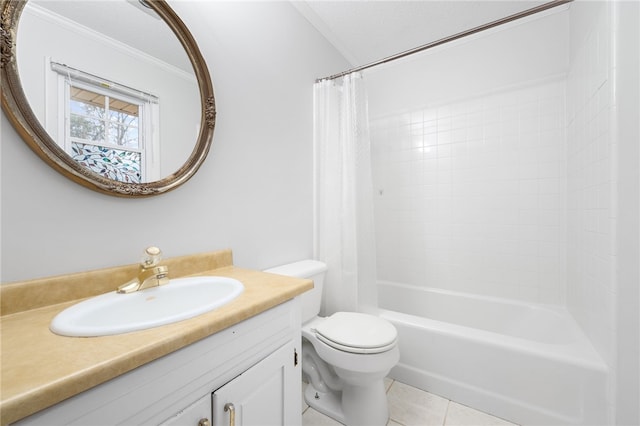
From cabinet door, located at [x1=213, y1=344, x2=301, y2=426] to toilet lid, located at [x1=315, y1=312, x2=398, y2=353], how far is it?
322mm

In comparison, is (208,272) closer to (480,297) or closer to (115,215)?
(115,215)

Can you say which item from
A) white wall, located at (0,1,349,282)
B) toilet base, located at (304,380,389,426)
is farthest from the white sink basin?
toilet base, located at (304,380,389,426)

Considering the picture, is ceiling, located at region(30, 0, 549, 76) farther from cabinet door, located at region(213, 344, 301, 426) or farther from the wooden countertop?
cabinet door, located at region(213, 344, 301, 426)

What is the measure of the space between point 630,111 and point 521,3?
126 centimetres

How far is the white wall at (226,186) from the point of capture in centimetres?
77

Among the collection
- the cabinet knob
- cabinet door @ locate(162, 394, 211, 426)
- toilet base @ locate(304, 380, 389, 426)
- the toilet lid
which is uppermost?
cabinet door @ locate(162, 394, 211, 426)

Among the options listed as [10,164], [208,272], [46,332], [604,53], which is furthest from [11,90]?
[604,53]

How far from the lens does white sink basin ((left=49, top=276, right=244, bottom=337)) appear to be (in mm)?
603

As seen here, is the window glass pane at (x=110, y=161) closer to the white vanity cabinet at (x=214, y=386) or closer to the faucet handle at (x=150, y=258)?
the faucet handle at (x=150, y=258)

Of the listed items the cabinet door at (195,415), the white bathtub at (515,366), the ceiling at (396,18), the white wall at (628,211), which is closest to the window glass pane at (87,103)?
the cabinet door at (195,415)

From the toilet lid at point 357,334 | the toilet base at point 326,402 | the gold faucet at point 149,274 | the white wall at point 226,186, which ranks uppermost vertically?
the white wall at point 226,186

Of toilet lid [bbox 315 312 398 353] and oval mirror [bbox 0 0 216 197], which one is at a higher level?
oval mirror [bbox 0 0 216 197]

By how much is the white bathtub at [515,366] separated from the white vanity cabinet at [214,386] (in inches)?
→ 36.4

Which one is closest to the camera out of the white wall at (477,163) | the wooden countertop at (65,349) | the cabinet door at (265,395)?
the wooden countertop at (65,349)
